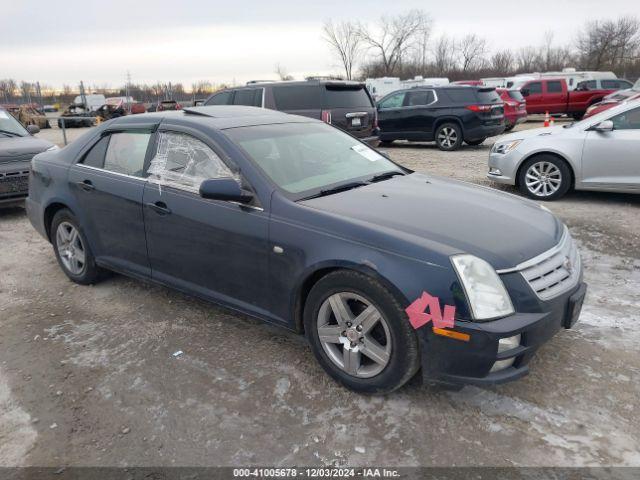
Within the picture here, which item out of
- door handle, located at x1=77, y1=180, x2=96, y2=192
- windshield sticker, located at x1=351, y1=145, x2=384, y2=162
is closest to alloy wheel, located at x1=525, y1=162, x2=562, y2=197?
windshield sticker, located at x1=351, y1=145, x2=384, y2=162

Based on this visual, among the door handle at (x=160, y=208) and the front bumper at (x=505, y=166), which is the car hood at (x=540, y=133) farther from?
the door handle at (x=160, y=208)

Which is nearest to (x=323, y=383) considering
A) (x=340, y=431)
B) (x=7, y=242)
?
(x=340, y=431)

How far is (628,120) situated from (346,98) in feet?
16.2

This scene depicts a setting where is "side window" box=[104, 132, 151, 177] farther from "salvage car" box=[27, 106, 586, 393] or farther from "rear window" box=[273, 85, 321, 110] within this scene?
"rear window" box=[273, 85, 321, 110]

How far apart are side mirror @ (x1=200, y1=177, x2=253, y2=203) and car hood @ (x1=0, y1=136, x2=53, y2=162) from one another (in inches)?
214

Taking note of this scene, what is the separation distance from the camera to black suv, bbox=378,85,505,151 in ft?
41.3

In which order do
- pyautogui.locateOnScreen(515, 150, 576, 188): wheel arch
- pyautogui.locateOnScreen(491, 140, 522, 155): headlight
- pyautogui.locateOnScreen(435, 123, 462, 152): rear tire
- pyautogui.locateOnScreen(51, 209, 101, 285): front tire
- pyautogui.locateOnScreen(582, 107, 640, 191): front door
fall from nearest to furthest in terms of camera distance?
pyautogui.locateOnScreen(51, 209, 101, 285): front tire < pyautogui.locateOnScreen(582, 107, 640, 191): front door < pyautogui.locateOnScreen(515, 150, 576, 188): wheel arch < pyautogui.locateOnScreen(491, 140, 522, 155): headlight < pyautogui.locateOnScreen(435, 123, 462, 152): rear tire

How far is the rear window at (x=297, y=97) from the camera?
9.66 m

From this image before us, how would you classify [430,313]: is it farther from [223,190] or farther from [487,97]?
[487,97]

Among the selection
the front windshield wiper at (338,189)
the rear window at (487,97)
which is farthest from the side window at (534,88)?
the front windshield wiper at (338,189)

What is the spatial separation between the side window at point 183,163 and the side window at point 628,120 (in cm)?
580

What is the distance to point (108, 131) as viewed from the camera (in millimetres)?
4375

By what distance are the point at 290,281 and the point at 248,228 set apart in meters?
0.45

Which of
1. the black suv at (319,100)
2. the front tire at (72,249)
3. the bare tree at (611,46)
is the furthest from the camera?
the bare tree at (611,46)
